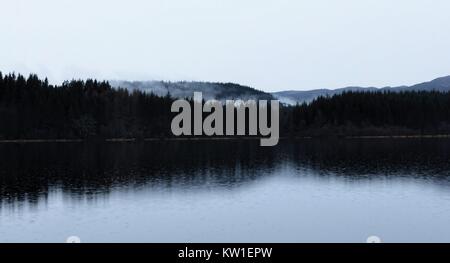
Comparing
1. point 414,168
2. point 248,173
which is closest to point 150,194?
point 248,173

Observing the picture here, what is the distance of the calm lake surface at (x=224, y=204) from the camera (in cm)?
3384

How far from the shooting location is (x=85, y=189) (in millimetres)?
55969

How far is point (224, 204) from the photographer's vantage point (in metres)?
46.1

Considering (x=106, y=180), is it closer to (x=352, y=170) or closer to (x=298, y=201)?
(x=298, y=201)

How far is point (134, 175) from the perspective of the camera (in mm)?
70875

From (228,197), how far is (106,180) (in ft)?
66.2

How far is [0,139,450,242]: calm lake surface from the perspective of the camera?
33.8 m

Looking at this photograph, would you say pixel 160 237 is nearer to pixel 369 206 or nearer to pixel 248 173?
pixel 369 206
